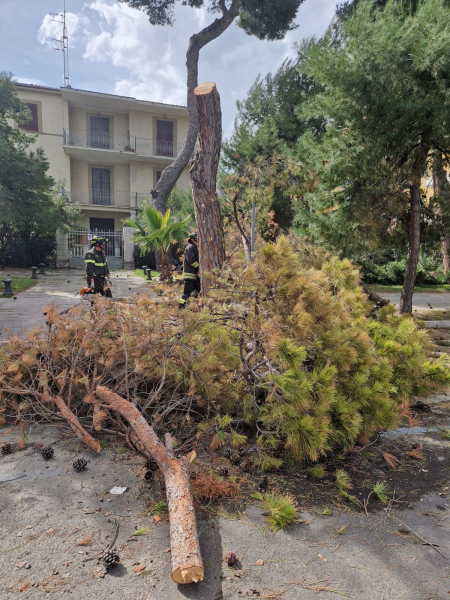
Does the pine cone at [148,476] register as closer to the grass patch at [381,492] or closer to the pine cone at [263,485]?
the pine cone at [263,485]

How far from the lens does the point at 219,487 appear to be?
240 centimetres

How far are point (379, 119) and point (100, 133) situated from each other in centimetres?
2225

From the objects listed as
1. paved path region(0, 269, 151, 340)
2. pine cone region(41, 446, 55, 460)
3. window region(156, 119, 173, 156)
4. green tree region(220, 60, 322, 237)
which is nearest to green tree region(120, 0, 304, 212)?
green tree region(220, 60, 322, 237)

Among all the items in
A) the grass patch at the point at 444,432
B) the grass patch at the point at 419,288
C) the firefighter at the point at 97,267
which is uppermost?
the firefighter at the point at 97,267

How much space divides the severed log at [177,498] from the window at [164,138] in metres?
25.1

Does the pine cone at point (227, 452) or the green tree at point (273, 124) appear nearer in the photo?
the pine cone at point (227, 452)

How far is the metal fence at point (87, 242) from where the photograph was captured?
67.9 feet

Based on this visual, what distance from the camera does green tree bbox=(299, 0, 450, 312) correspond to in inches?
243

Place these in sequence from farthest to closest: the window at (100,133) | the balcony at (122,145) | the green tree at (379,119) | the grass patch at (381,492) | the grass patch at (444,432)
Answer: the window at (100,133), the balcony at (122,145), the green tree at (379,119), the grass patch at (444,432), the grass patch at (381,492)

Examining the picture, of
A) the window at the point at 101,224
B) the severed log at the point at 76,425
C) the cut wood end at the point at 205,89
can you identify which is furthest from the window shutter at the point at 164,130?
the severed log at the point at 76,425

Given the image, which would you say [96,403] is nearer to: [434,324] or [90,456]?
[90,456]

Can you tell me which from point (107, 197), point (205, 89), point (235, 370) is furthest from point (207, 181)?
point (107, 197)

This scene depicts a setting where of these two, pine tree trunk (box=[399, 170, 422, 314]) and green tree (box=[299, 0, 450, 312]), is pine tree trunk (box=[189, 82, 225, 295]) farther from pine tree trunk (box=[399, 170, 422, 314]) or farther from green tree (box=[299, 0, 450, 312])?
pine tree trunk (box=[399, 170, 422, 314])

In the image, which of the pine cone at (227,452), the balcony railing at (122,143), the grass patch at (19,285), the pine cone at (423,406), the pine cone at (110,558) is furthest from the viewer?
the balcony railing at (122,143)
